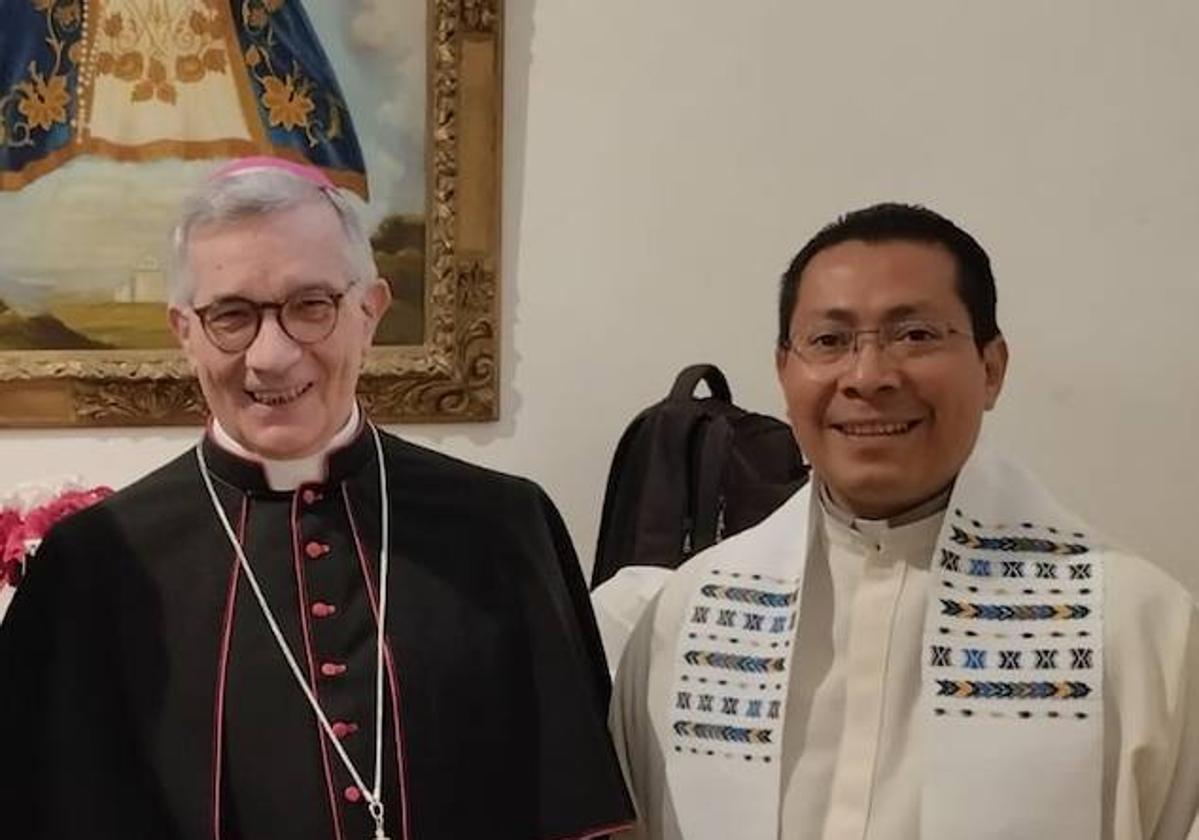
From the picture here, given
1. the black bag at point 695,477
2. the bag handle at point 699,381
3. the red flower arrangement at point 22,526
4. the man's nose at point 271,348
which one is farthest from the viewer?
the bag handle at point 699,381

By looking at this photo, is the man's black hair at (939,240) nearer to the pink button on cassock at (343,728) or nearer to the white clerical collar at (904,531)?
the white clerical collar at (904,531)

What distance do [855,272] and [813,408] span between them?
6.5 inches

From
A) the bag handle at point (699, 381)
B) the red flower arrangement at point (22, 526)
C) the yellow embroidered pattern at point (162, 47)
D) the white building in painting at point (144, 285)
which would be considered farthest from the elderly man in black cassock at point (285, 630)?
the yellow embroidered pattern at point (162, 47)

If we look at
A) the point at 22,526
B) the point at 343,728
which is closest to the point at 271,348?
the point at 343,728

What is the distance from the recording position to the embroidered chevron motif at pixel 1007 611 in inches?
74.0

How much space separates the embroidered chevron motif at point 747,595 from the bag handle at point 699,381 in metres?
0.76

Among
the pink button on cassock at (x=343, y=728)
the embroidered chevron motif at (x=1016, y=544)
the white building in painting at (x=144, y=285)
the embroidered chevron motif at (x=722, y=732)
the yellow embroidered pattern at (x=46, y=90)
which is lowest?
the embroidered chevron motif at (x=722, y=732)

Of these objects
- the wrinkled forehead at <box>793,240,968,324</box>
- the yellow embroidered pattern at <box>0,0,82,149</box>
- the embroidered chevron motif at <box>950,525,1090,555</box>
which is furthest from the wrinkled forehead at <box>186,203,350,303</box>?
the yellow embroidered pattern at <box>0,0,82,149</box>

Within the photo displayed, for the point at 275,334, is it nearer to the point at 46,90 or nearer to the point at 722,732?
the point at 722,732

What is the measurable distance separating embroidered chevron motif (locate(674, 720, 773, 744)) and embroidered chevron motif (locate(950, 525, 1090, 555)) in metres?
0.33

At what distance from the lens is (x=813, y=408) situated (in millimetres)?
1868

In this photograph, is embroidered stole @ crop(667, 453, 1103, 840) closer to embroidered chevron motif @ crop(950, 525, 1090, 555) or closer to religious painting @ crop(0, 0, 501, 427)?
embroidered chevron motif @ crop(950, 525, 1090, 555)

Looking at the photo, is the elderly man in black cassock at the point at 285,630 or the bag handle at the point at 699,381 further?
the bag handle at the point at 699,381

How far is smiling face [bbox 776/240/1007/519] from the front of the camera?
183 centimetres
